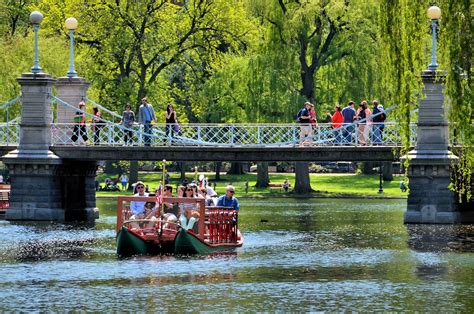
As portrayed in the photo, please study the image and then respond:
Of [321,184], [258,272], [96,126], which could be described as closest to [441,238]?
[258,272]

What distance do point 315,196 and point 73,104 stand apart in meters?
24.6

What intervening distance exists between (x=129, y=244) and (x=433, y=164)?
1302cm

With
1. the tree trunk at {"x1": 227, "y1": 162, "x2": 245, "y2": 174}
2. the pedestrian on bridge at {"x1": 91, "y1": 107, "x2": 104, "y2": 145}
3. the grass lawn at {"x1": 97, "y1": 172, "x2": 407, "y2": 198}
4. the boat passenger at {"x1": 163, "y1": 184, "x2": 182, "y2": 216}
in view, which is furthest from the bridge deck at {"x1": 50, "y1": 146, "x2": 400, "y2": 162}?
the tree trunk at {"x1": 227, "y1": 162, "x2": 245, "y2": 174}

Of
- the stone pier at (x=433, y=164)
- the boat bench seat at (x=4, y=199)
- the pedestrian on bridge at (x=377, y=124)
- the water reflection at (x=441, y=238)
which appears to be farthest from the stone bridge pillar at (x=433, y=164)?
the boat bench seat at (x=4, y=199)

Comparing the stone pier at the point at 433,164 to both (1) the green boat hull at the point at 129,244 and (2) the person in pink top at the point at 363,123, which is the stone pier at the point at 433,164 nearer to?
(2) the person in pink top at the point at 363,123

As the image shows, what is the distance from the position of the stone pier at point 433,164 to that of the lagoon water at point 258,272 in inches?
37.4

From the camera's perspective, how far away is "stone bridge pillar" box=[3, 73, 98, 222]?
47938mm

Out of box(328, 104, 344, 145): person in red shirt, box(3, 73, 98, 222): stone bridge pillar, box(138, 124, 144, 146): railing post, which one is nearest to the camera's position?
box(3, 73, 98, 222): stone bridge pillar

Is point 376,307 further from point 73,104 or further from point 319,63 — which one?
point 319,63

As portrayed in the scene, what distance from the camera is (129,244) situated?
117 feet

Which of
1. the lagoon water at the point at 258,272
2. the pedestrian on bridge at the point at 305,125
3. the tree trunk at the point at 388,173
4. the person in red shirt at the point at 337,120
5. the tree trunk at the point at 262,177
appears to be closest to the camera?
the lagoon water at the point at 258,272

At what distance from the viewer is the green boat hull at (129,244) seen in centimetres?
3562

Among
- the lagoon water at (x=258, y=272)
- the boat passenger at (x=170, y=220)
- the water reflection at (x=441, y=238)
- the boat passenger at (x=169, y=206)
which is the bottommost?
the lagoon water at (x=258, y=272)

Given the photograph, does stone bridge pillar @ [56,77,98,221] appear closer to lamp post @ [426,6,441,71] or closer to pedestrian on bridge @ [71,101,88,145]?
pedestrian on bridge @ [71,101,88,145]
